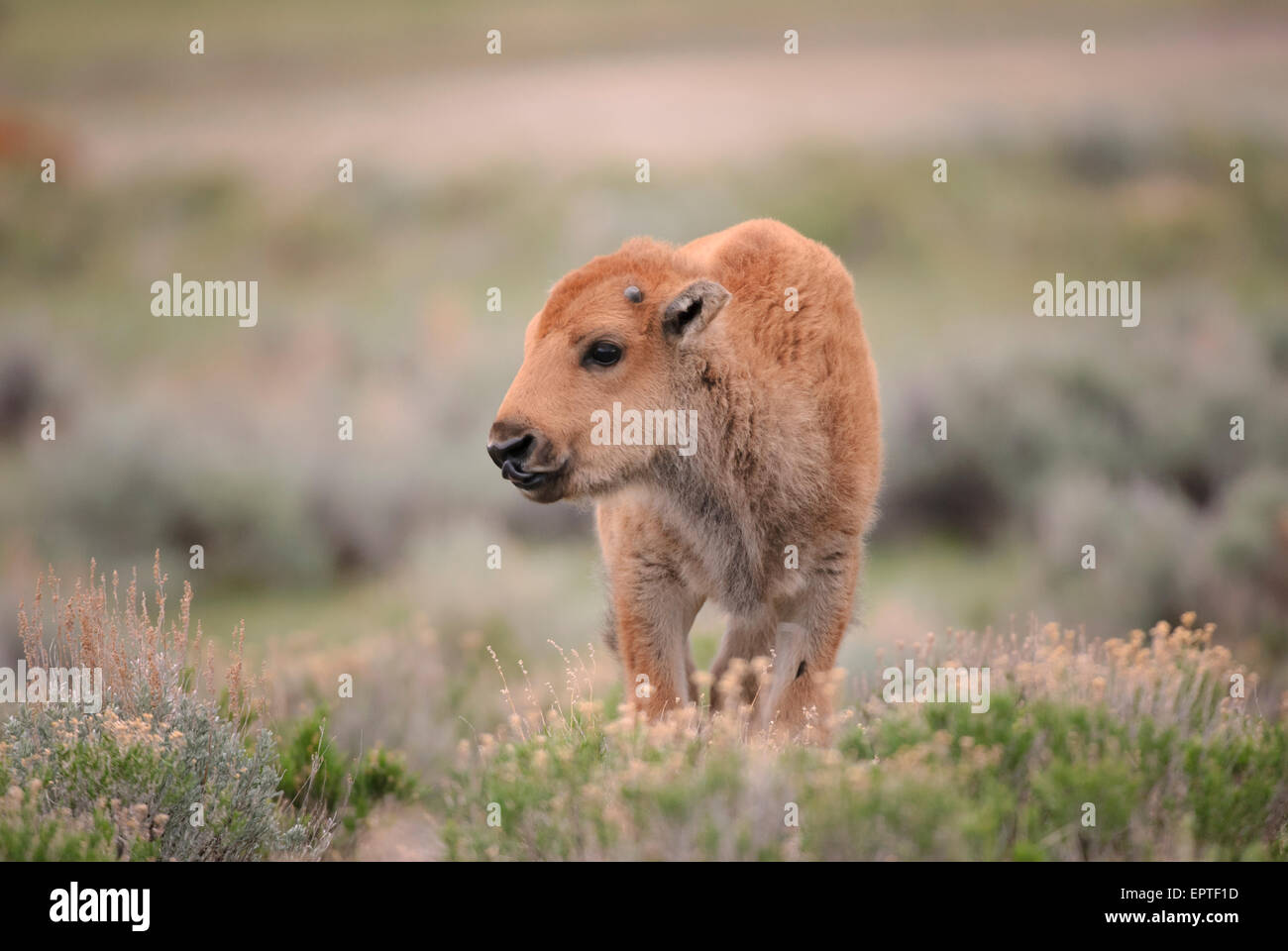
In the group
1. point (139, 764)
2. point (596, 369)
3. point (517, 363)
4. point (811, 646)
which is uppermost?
point (517, 363)

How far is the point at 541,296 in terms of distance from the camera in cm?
1950

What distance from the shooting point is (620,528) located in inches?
246

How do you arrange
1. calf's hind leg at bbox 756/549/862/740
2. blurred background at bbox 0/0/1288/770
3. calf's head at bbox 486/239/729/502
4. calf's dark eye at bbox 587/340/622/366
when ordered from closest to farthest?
1. calf's head at bbox 486/239/729/502
2. calf's dark eye at bbox 587/340/622/366
3. calf's hind leg at bbox 756/549/862/740
4. blurred background at bbox 0/0/1288/770

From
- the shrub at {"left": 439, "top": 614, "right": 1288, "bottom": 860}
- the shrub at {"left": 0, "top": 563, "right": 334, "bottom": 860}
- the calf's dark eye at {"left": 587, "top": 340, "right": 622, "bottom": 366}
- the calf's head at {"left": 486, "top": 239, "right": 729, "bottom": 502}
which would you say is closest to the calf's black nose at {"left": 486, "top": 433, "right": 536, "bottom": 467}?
the calf's head at {"left": 486, "top": 239, "right": 729, "bottom": 502}

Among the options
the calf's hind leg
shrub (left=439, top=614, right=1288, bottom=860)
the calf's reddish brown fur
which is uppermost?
the calf's reddish brown fur

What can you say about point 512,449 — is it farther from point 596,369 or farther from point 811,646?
point 811,646

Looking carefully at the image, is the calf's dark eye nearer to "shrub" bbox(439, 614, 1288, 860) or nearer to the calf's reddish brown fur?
the calf's reddish brown fur

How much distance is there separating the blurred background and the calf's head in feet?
9.97

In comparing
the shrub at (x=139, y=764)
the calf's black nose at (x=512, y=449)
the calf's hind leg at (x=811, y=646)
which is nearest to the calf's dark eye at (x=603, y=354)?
the calf's black nose at (x=512, y=449)

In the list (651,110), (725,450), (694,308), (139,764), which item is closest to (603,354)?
(694,308)

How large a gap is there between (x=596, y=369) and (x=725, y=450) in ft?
2.72

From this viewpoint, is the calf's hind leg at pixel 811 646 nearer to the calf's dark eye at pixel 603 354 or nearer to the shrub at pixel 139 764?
the calf's dark eye at pixel 603 354

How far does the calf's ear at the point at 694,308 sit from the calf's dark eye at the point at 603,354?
291mm

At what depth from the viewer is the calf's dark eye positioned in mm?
5492
